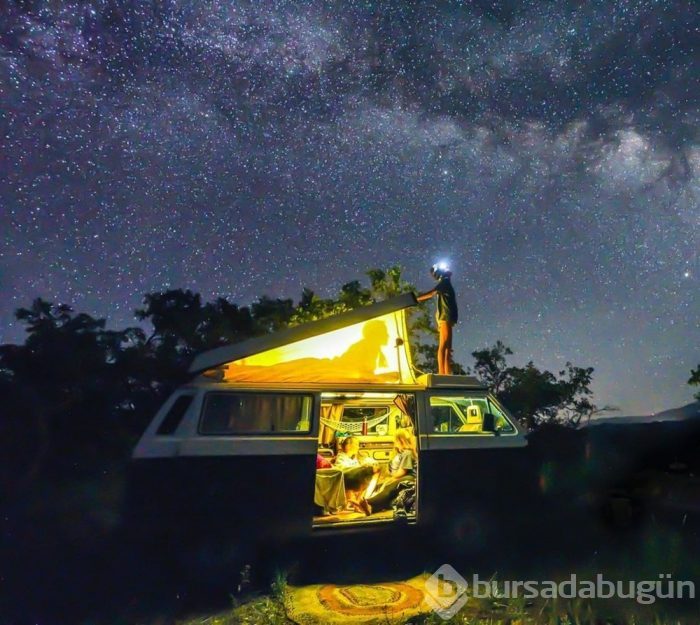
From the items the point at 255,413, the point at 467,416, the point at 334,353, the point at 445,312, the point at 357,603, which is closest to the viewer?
the point at 357,603

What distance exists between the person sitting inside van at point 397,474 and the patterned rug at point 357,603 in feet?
4.45

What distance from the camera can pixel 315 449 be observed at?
18.2 feet

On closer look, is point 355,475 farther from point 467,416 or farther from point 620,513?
point 620,513

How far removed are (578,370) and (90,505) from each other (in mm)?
27609

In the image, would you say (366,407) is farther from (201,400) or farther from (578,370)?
(578,370)

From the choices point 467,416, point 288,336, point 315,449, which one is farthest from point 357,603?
point 288,336

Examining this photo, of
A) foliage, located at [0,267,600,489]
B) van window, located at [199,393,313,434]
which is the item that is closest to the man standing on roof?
van window, located at [199,393,313,434]

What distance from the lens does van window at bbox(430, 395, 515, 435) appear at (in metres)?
6.30

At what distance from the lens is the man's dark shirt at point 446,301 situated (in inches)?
285

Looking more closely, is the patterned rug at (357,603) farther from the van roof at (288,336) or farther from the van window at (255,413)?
the van roof at (288,336)

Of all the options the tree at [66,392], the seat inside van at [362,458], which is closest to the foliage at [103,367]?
the tree at [66,392]

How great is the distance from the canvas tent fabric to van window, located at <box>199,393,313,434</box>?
1.37ft

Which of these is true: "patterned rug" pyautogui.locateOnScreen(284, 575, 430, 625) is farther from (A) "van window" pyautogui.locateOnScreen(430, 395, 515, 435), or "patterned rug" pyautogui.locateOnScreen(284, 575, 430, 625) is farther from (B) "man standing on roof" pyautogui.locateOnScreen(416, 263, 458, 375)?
(B) "man standing on roof" pyautogui.locateOnScreen(416, 263, 458, 375)

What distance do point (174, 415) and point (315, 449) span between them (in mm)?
1535
